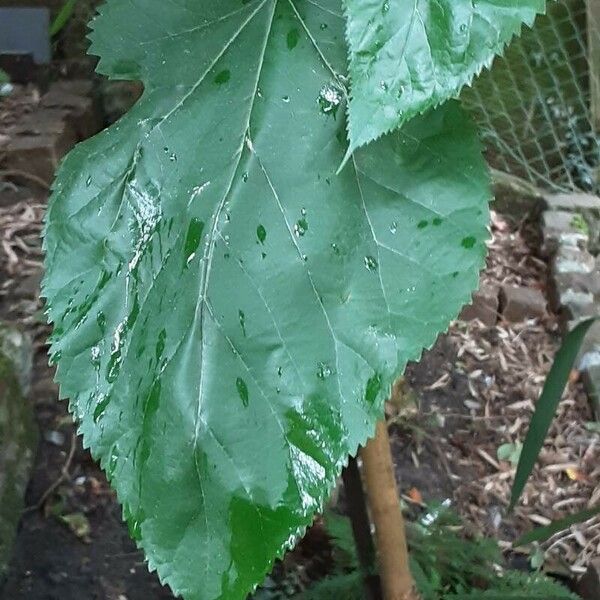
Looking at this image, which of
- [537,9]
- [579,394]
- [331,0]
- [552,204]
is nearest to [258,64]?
[331,0]

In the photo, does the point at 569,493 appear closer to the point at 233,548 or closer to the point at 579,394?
the point at 579,394

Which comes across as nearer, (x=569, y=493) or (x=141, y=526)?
(x=141, y=526)

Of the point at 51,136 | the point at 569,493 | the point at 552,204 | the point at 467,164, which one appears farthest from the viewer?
the point at 552,204

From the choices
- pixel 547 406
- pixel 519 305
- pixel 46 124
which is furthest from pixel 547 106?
pixel 547 406

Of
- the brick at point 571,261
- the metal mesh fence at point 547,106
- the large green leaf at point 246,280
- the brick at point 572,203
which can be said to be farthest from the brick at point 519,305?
the large green leaf at point 246,280

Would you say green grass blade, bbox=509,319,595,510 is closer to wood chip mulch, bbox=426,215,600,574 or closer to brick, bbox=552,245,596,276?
wood chip mulch, bbox=426,215,600,574

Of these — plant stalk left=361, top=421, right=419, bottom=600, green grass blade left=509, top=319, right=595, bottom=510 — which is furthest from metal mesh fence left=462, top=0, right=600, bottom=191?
plant stalk left=361, top=421, right=419, bottom=600

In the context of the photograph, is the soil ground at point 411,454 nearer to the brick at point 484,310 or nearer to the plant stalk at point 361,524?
the brick at point 484,310

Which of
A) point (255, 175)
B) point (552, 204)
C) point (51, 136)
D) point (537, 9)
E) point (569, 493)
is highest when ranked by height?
point (537, 9)

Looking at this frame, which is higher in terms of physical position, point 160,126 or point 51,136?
point 160,126
